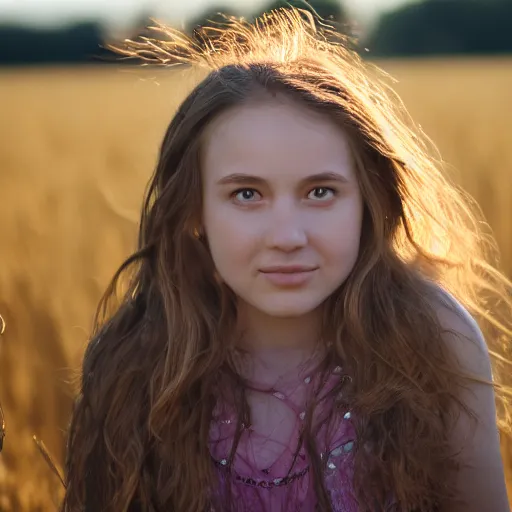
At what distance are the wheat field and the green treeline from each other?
8.46 meters

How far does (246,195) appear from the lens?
62.7 inches

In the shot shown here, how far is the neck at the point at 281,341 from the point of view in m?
1.73

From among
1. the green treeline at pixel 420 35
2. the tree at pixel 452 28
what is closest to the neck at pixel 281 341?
the green treeline at pixel 420 35

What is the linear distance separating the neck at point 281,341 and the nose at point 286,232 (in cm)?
21

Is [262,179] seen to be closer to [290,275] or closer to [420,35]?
[290,275]

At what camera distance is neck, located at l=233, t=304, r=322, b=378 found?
1729mm

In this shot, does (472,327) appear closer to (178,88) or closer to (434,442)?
(434,442)

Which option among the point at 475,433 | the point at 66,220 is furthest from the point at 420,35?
the point at 475,433

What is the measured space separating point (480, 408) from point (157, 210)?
603 mm

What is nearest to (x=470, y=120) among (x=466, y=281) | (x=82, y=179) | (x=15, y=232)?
(x=82, y=179)

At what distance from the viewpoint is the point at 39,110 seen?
26.5 ft

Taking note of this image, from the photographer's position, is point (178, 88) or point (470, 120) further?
point (470, 120)

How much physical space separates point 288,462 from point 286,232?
1.22 feet

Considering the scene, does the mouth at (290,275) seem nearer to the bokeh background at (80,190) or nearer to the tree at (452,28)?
the bokeh background at (80,190)
